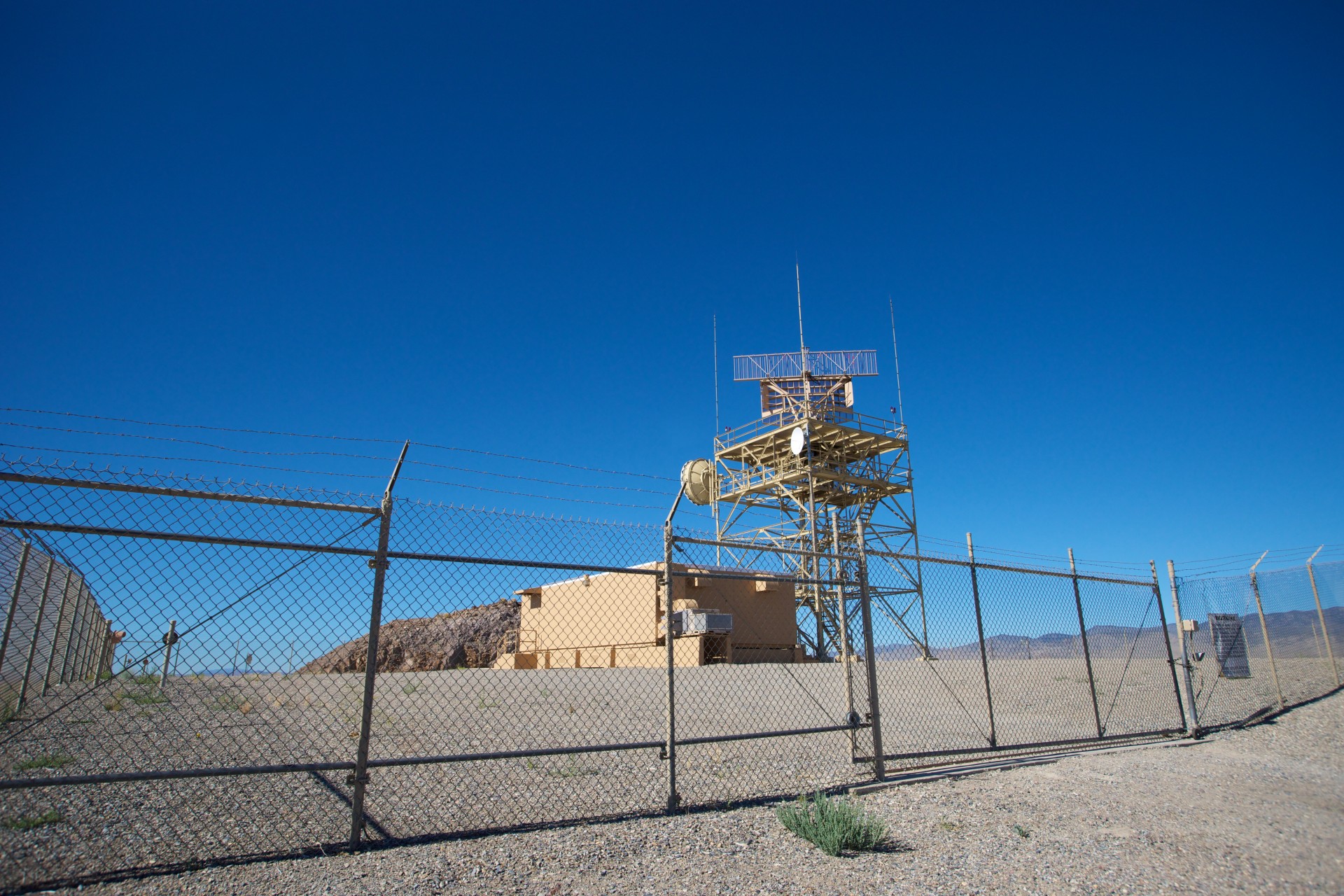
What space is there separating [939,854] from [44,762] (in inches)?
266

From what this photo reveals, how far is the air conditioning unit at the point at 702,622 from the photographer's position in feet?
60.6

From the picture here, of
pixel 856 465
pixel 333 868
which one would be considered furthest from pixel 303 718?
pixel 856 465

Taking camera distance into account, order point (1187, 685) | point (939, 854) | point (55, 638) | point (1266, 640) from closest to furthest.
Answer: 1. point (939, 854)
2. point (55, 638)
3. point (1187, 685)
4. point (1266, 640)

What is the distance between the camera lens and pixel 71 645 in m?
11.2

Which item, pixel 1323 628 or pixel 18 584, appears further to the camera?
pixel 1323 628

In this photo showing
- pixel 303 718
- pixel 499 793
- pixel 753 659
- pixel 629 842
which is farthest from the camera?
pixel 753 659

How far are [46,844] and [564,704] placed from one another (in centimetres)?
718

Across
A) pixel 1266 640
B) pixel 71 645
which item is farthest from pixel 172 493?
pixel 1266 640

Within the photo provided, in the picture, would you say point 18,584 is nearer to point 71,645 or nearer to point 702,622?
point 71,645

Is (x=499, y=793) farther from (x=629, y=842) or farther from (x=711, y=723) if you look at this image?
(x=711, y=723)

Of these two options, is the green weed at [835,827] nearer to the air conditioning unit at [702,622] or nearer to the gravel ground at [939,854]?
the gravel ground at [939,854]

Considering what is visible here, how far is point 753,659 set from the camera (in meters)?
21.0

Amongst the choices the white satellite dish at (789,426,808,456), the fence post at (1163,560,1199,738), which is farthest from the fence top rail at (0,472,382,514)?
the white satellite dish at (789,426,808,456)

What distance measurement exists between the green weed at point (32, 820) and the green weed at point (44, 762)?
1216 millimetres
